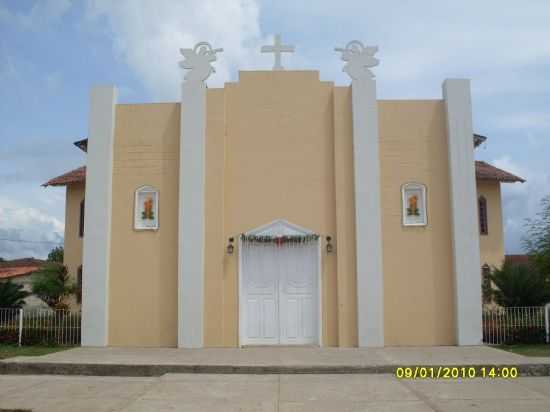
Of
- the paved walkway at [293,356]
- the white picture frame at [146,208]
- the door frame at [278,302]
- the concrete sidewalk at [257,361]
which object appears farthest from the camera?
the white picture frame at [146,208]

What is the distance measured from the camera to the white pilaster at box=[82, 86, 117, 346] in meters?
14.5

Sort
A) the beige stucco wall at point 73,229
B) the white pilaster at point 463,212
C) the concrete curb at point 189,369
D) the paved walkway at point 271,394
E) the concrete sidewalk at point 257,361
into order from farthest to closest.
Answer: the beige stucco wall at point 73,229
the white pilaster at point 463,212
the concrete sidewalk at point 257,361
the concrete curb at point 189,369
the paved walkway at point 271,394

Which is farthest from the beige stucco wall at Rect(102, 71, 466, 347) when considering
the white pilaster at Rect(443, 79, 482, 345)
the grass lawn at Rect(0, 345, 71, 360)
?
the grass lawn at Rect(0, 345, 71, 360)

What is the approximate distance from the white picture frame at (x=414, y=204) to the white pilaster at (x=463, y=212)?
2.22 feet

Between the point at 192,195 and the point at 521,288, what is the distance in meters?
8.75

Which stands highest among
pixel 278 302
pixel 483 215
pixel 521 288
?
pixel 483 215

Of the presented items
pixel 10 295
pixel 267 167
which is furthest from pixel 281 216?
pixel 10 295

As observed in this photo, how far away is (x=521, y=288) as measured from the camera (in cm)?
1521

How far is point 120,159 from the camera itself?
15.1 metres

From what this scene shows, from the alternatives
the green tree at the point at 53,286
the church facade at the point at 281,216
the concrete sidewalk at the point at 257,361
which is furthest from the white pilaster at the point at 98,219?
the green tree at the point at 53,286

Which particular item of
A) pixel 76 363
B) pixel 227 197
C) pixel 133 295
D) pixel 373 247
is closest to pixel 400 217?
pixel 373 247

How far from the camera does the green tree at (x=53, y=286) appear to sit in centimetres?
1838

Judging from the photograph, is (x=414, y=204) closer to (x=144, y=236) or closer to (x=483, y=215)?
(x=144, y=236)

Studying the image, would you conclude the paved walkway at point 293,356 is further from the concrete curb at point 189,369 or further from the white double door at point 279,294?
the white double door at point 279,294
